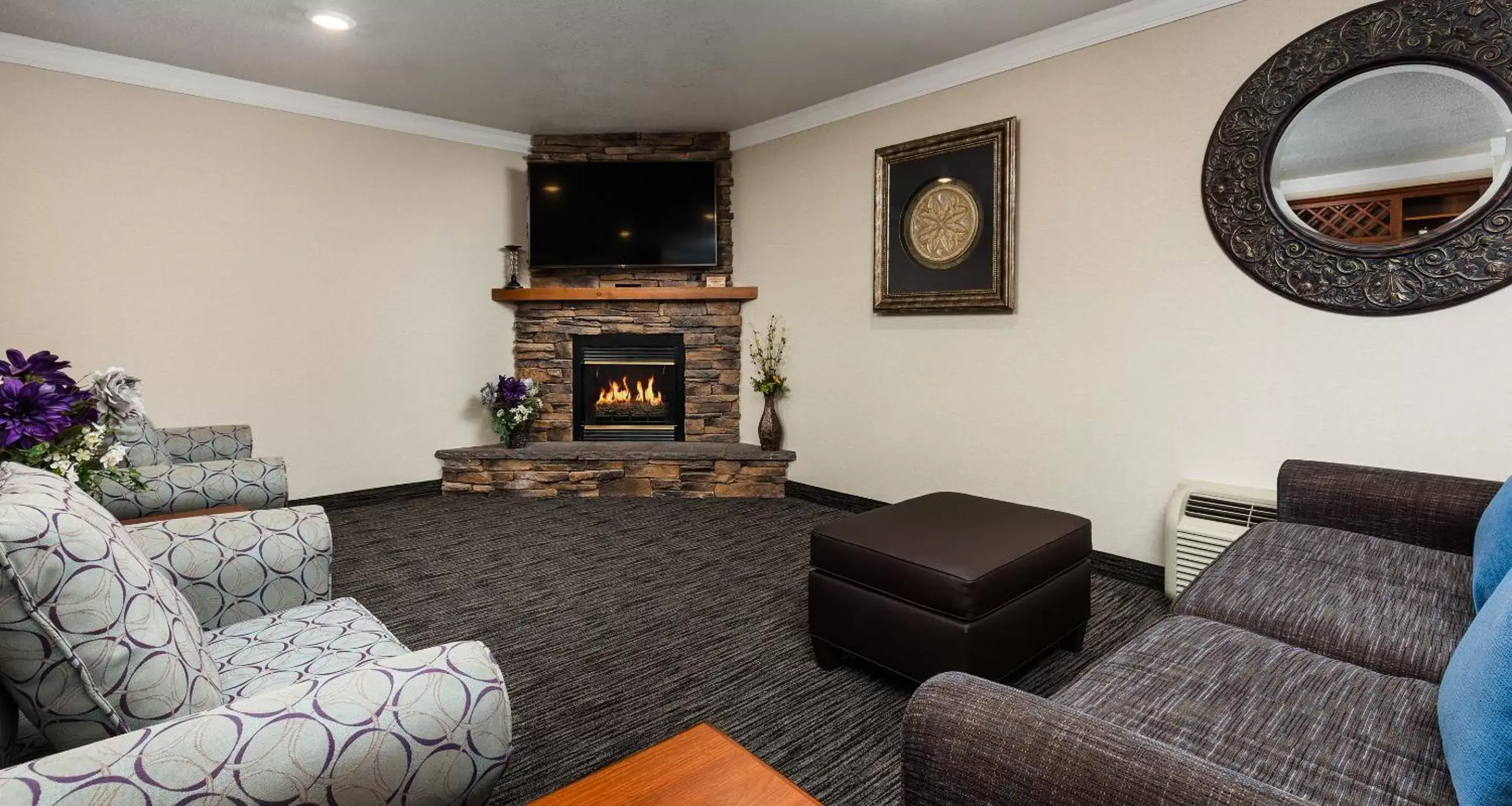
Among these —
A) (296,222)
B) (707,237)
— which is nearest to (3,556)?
(296,222)

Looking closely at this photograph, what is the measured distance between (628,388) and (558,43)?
2408mm

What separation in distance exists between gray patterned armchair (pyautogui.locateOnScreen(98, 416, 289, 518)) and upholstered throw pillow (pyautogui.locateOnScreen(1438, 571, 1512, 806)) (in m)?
2.95

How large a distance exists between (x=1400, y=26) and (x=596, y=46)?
3.15 m

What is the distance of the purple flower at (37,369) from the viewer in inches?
57.0

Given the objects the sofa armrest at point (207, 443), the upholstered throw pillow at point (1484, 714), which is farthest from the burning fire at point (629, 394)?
the upholstered throw pillow at point (1484, 714)

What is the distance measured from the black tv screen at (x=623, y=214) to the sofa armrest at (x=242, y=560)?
3452 mm

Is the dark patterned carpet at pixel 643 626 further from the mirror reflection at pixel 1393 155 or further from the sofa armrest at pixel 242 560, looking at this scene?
the mirror reflection at pixel 1393 155

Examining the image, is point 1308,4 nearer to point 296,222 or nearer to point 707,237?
point 707,237

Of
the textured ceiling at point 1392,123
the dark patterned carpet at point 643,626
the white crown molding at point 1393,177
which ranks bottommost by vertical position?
the dark patterned carpet at point 643,626

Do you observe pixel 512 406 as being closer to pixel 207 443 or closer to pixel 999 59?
pixel 207 443

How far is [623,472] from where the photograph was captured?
4742mm

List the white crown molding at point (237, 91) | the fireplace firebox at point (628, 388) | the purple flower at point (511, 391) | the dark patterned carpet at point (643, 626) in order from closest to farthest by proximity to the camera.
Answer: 1. the dark patterned carpet at point (643, 626)
2. the white crown molding at point (237, 91)
3. the purple flower at point (511, 391)
4. the fireplace firebox at point (628, 388)

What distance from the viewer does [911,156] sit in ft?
12.8

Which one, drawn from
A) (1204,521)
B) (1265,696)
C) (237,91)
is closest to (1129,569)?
(1204,521)
